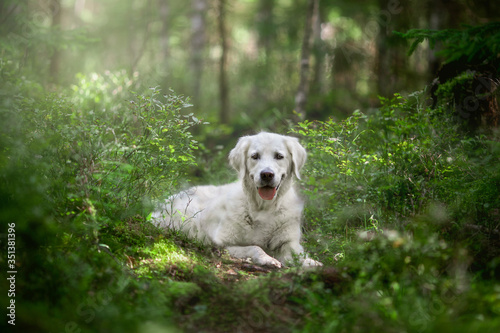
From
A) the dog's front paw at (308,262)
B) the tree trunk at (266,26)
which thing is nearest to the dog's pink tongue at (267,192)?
the dog's front paw at (308,262)

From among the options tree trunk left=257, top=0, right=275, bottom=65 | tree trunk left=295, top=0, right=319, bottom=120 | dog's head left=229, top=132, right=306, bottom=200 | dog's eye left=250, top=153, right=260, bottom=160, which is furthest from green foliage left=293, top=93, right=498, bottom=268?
tree trunk left=257, top=0, right=275, bottom=65

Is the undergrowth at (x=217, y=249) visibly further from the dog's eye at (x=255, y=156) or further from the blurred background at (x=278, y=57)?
the blurred background at (x=278, y=57)

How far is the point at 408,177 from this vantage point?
3838 millimetres

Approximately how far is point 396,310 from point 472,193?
1.68 meters

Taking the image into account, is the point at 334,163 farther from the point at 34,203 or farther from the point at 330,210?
the point at 34,203

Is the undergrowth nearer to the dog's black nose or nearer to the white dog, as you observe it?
the white dog

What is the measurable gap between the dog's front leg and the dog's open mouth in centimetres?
53

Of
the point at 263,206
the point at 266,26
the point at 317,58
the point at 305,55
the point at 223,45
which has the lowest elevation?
the point at 263,206

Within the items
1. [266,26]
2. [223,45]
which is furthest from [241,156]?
[266,26]

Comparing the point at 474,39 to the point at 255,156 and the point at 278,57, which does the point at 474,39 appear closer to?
the point at 255,156

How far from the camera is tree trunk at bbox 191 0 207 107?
436 inches

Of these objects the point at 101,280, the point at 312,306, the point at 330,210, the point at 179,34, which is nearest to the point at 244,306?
the point at 312,306

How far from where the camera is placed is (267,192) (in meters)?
3.99

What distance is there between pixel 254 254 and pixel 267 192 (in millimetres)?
671
